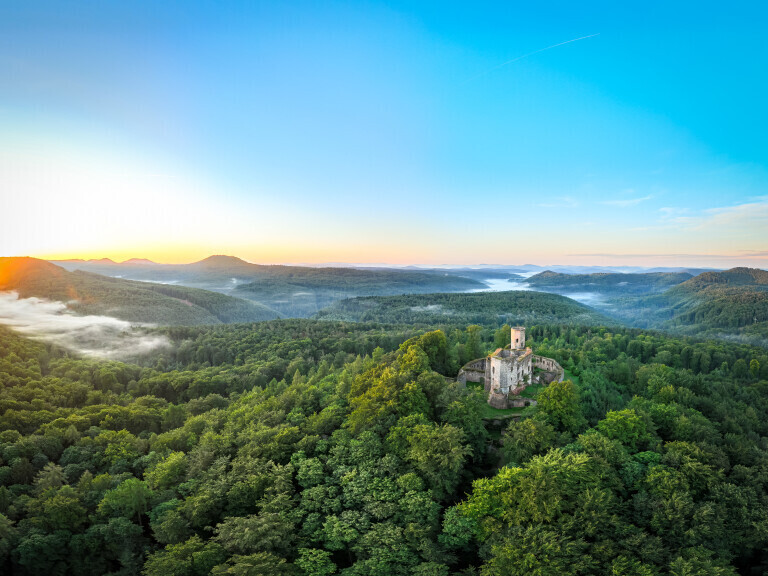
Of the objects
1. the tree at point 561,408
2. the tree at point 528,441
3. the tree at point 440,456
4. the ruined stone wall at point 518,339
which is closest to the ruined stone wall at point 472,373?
the ruined stone wall at point 518,339

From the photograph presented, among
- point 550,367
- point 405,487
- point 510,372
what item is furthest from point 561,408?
point 405,487

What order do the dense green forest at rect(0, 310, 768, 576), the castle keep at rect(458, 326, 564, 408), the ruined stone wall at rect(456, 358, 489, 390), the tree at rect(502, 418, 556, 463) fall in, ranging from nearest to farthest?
the dense green forest at rect(0, 310, 768, 576), the tree at rect(502, 418, 556, 463), the castle keep at rect(458, 326, 564, 408), the ruined stone wall at rect(456, 358, 489, 390)

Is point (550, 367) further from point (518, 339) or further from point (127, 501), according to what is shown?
point (127, 501)

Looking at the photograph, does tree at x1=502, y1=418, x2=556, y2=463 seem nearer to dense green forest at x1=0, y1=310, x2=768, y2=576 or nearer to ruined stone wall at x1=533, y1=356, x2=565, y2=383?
dense green forest at x1=0, y1=310, x2=768, y2=576

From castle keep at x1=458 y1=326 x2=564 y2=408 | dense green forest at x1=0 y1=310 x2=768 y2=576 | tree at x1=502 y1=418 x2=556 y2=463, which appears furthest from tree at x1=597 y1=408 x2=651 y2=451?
castle keep at x1=458 y1=326 x2=564 y2=408

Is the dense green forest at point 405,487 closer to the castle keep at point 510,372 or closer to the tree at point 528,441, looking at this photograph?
the tree at point 528,441
